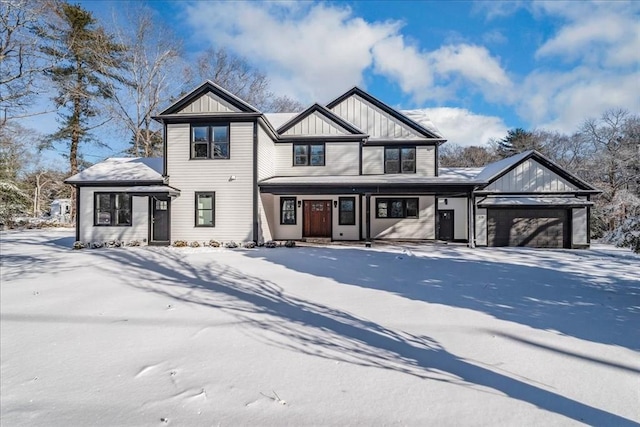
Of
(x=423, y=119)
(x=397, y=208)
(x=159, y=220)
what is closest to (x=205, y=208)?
(x=159, y=220)

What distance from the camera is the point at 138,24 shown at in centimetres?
2272

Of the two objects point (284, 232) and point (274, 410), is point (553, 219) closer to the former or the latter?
point (284, 232)

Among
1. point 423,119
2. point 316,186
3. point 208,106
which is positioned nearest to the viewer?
point 316,186

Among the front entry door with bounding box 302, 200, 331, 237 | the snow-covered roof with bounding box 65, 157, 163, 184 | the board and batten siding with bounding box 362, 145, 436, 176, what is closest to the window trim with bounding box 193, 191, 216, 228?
the snow-covered roof with bounding box 65, 157, 163, 184

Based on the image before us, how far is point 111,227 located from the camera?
44.5 feet

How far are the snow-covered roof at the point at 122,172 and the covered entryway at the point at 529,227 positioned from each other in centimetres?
1500

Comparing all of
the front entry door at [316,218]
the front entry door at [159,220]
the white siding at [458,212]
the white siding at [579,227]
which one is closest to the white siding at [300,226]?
the front entry door at [316,218]

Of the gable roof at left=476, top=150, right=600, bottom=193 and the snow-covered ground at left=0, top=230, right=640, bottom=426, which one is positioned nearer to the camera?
the snow-covered ground at left=0, top=230, right=640, bottom=426

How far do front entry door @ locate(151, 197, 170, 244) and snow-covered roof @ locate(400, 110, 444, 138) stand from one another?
1253 cm

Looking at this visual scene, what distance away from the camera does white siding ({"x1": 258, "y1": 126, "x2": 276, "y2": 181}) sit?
1353cm

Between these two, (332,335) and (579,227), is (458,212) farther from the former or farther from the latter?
(332,335)

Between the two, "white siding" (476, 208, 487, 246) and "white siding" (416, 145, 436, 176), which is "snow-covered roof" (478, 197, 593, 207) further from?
"white siding" (416, 145, 436, 176)

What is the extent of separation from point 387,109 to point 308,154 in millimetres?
4622

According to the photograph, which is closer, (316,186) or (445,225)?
(316,186)
